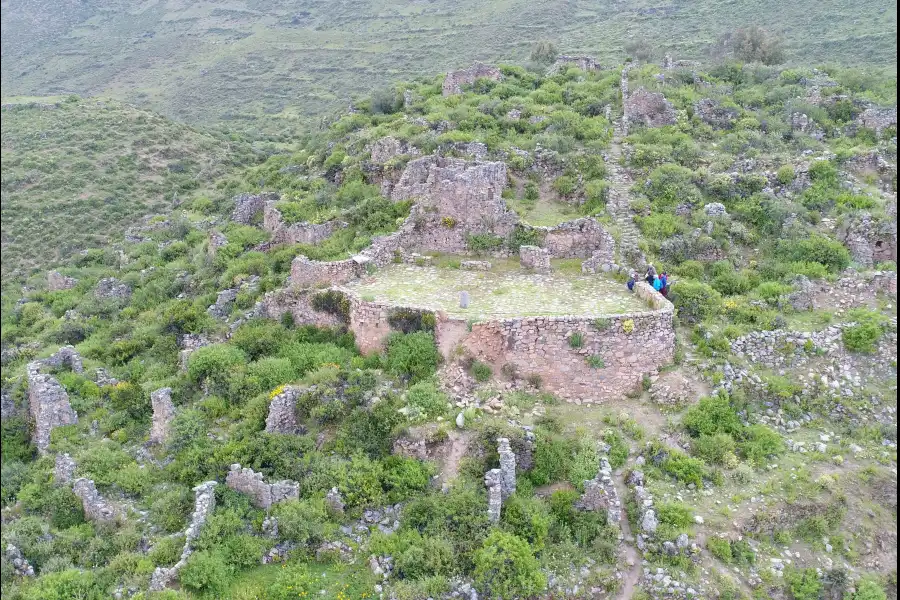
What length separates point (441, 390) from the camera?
1284 cm

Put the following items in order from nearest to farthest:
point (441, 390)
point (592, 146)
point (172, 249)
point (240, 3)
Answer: point (441, 390) < point (592, 146) < point (172, 249) < point (240, 3)

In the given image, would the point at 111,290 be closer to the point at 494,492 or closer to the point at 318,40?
the point at 494,492

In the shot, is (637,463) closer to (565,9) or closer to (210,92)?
(565,9)

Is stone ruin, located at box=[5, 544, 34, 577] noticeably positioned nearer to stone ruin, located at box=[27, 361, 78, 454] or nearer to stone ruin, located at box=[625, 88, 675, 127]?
stone ruin, located at box=[27, 361, 78, 454]

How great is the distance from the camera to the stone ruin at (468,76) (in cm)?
3175

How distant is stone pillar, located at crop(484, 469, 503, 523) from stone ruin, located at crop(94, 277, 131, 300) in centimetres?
1822

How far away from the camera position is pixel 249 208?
85.4 ft

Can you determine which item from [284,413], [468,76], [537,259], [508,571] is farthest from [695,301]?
[468,76]

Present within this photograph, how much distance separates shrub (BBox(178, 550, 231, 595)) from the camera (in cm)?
973

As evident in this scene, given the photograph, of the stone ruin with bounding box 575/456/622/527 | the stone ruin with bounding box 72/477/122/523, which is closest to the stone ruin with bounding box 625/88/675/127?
the stone ruin with bounding box 575/456/622/527

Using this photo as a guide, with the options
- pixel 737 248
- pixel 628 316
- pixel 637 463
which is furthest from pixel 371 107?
pixel 637 463

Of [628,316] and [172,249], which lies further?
[172,249]

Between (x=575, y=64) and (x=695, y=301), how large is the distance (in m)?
24.0

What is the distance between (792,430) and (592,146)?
13792 millimetres
